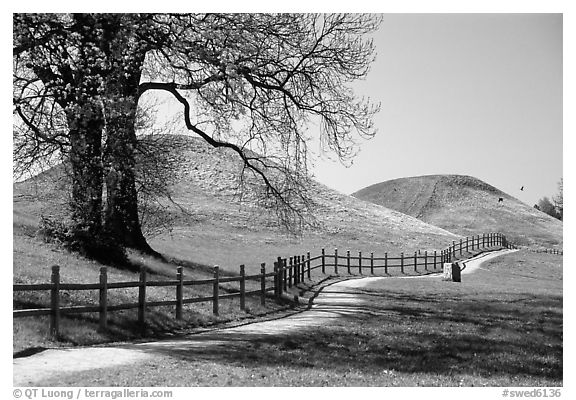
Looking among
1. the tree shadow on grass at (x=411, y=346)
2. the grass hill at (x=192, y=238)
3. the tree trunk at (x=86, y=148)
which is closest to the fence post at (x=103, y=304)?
the grass hill at (x=192, y=238)

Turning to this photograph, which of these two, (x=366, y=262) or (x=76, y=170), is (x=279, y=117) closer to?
(x=76, y=170)

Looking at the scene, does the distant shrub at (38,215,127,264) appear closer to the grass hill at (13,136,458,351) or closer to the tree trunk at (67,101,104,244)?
the grass hill at (13,136,458,351)

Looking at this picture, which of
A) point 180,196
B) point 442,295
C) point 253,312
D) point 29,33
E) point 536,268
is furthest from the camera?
point 180,196

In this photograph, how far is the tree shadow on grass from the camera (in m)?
13.8

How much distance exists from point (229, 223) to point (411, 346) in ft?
193

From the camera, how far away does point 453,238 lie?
87875 millimetres

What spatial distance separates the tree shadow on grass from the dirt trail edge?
0.28 feet

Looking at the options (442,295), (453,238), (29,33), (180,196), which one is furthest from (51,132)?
(453,238)

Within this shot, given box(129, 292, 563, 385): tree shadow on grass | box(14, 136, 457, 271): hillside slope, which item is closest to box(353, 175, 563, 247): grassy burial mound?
box(14, 136, 457, 271): hillside slope

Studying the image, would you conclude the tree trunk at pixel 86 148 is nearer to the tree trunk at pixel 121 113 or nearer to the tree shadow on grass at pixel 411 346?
the tree trunk at pixel 121 113

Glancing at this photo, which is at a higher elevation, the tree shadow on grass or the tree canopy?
the tree canopy

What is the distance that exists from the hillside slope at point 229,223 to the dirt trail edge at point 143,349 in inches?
275

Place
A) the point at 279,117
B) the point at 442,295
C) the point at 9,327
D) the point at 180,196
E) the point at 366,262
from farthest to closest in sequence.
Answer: the point at 180,196, the point at 366,262, the point at 442,295, the point at 279,117, the point at 9,327
